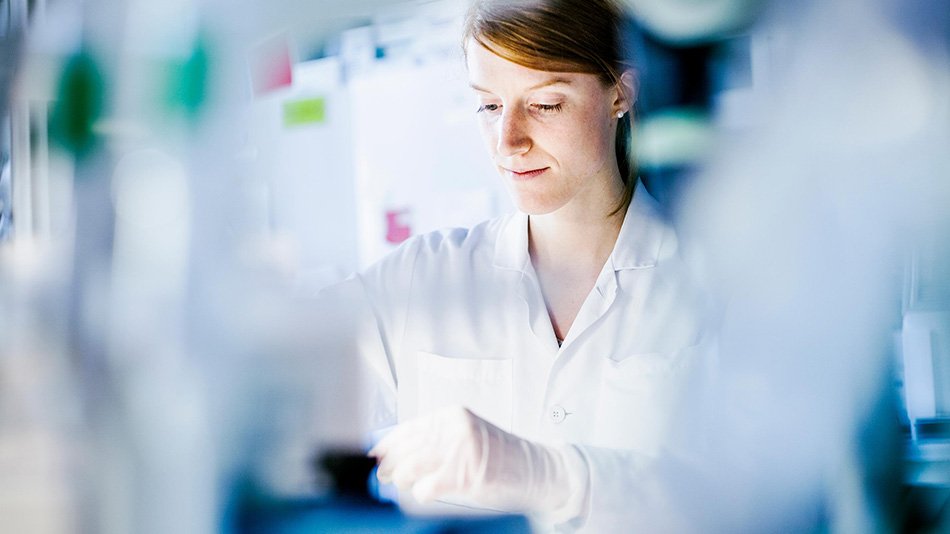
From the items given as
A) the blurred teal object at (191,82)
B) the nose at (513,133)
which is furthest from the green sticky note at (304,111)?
the nose at (513,133)

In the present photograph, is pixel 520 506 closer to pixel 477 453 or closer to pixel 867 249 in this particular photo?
pixel 477 453

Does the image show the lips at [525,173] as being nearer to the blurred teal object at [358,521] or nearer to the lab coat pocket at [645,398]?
the lab coat pocket at [645,398]

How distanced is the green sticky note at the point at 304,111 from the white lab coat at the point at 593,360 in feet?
0.74

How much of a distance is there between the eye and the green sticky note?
300 mm

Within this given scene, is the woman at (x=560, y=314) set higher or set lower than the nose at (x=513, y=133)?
lower

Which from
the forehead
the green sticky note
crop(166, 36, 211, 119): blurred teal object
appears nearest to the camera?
the forehead

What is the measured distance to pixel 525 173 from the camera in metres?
0.87

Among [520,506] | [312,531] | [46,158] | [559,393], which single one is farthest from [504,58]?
[46,158]

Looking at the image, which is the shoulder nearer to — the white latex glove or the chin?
the chin

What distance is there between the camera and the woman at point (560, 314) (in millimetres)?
836

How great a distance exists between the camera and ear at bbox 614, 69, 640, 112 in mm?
834

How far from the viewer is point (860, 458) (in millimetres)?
793

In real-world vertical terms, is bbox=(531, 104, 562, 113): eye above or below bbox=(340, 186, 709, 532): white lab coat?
above

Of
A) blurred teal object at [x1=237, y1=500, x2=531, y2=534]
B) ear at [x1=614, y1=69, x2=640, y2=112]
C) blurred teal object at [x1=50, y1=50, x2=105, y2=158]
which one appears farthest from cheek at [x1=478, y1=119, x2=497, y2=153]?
blurred teal object at [x1=50, y1=50, x2=105, y2=158]
